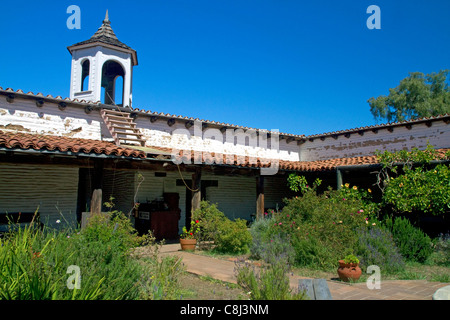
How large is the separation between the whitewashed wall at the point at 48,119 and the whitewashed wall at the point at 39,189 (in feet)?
3.95

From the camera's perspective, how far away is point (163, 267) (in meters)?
5.33

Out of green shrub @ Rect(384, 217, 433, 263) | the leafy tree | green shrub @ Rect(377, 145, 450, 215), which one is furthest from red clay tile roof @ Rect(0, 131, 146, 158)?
the leafy tree

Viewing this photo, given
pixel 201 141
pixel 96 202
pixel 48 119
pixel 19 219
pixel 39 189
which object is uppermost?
pixel 48 119

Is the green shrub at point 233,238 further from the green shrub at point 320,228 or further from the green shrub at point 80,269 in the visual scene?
the green shrub at point 80,269

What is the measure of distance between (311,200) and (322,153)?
8644 millimetres

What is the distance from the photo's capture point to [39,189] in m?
10.9

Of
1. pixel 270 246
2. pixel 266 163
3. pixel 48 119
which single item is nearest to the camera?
pixel 270 246

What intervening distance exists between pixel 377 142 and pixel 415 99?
14.4 meters

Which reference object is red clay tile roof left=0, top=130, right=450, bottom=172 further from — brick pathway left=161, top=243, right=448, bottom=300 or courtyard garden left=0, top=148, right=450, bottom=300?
brick pathway left=161, top=243, right=448, bottom=300

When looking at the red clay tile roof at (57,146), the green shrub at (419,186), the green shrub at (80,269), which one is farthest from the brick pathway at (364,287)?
the green shrub at (419,186)

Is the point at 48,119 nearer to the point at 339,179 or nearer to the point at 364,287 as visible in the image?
the point at 364,287

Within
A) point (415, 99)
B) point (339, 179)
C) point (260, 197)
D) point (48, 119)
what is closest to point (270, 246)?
point (260, 197)

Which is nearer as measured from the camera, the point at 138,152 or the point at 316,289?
the point at 316,289

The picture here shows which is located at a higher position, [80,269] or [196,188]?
[196,188]
